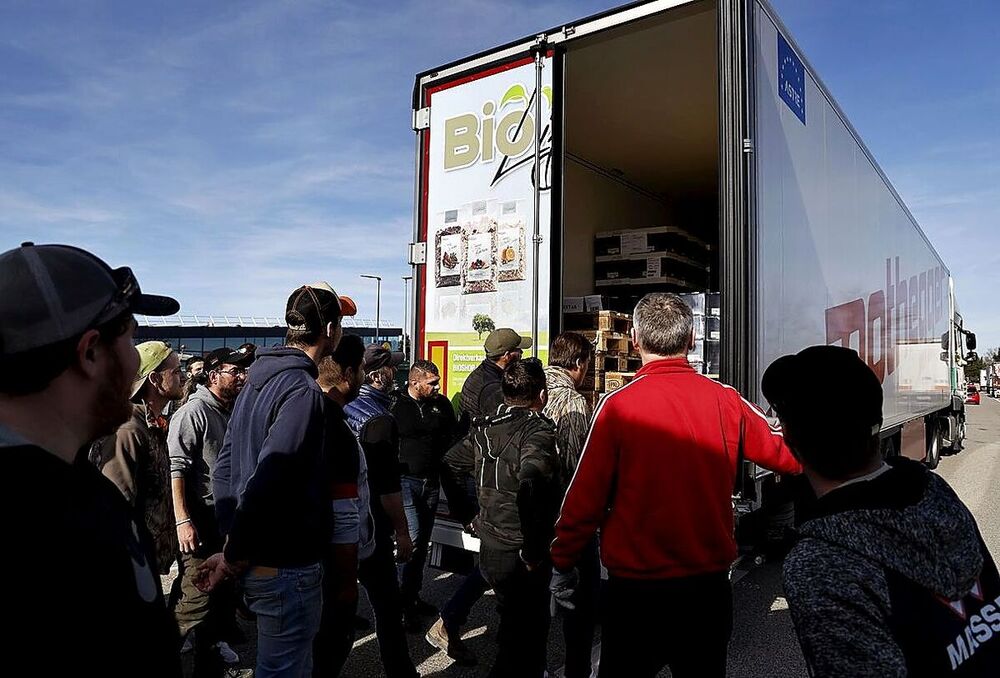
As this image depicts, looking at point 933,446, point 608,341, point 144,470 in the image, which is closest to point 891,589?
point 144,470

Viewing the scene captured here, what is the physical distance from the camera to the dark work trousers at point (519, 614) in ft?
10.2

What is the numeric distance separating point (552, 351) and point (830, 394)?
8.40ft

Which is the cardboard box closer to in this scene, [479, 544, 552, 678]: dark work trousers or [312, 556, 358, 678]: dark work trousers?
[479, 544, 552, 678]: dark work trousers

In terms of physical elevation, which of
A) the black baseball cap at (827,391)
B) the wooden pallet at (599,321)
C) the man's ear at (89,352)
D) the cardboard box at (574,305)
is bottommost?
the black baseball cap at (827,391)

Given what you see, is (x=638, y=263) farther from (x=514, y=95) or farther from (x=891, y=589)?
(x=891, y=589)

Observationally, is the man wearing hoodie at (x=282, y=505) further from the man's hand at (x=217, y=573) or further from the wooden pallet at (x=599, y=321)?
the wooden pallet at (x=599, y=321)

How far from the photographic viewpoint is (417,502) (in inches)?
175

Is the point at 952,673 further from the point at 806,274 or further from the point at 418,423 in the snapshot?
the point at 806,274

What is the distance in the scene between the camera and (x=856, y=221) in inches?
237

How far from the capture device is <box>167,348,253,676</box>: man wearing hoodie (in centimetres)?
344

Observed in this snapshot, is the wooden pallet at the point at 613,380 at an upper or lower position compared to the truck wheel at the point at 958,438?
upper

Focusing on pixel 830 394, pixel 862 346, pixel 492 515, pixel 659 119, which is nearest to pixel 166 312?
pixel 830 394

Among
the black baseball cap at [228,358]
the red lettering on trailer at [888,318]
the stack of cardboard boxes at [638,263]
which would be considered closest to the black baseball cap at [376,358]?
the black baseball cap at [228,358]

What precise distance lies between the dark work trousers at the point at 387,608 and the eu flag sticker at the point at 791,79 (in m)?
3.54
